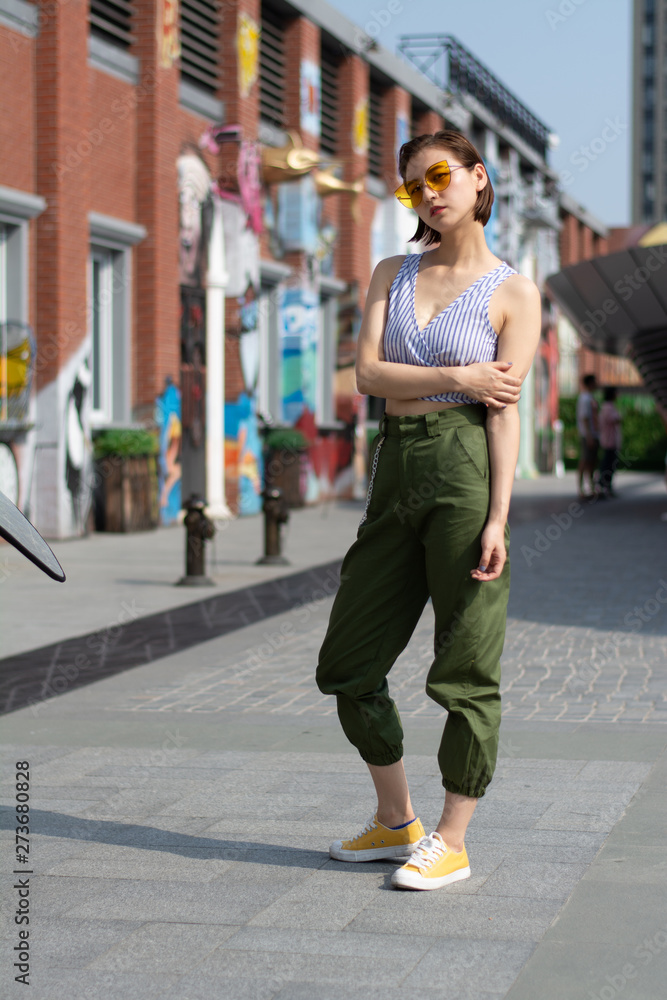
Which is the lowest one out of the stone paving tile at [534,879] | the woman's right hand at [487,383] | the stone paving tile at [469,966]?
the stone paving tile at [469,966]

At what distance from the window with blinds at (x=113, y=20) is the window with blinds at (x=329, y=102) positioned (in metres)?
6.79

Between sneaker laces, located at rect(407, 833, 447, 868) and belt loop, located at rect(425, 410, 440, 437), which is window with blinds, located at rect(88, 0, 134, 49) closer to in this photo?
belt loop, located at rect(425, 410, 440, 437)

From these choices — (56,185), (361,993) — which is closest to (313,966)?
(361,993)

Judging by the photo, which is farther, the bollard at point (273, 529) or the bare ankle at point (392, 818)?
the bollard at point (273, 529)

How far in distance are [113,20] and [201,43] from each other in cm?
234

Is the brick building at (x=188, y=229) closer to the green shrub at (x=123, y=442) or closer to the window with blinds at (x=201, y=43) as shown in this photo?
the window with blinds at (x=201, y=43)

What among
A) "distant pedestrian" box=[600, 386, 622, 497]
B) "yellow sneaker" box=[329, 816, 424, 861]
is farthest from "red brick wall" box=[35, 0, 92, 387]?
"yellow sneaker" box=[329, 816, 424, 861]

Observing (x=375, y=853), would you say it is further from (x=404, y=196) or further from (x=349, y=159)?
(x=349, y=159)

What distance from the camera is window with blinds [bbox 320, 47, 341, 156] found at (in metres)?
22.3

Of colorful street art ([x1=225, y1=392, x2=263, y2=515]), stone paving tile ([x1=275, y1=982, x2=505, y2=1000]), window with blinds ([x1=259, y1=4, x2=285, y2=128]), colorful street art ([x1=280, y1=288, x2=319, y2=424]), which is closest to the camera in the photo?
stone paving tile ([x1=275, y1=982, x2=505, y2=1000])

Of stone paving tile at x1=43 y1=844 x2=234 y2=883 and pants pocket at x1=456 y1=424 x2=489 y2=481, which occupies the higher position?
pants pocket at x1=456 y1=424 x2=489 y2=481

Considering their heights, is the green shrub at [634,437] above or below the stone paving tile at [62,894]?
above

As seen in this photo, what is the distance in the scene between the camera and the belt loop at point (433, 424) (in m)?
3.43

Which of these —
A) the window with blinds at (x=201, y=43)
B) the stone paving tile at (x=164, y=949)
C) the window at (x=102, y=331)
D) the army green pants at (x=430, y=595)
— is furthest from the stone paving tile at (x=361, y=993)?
the window with blinds at (x=201, y=43)
